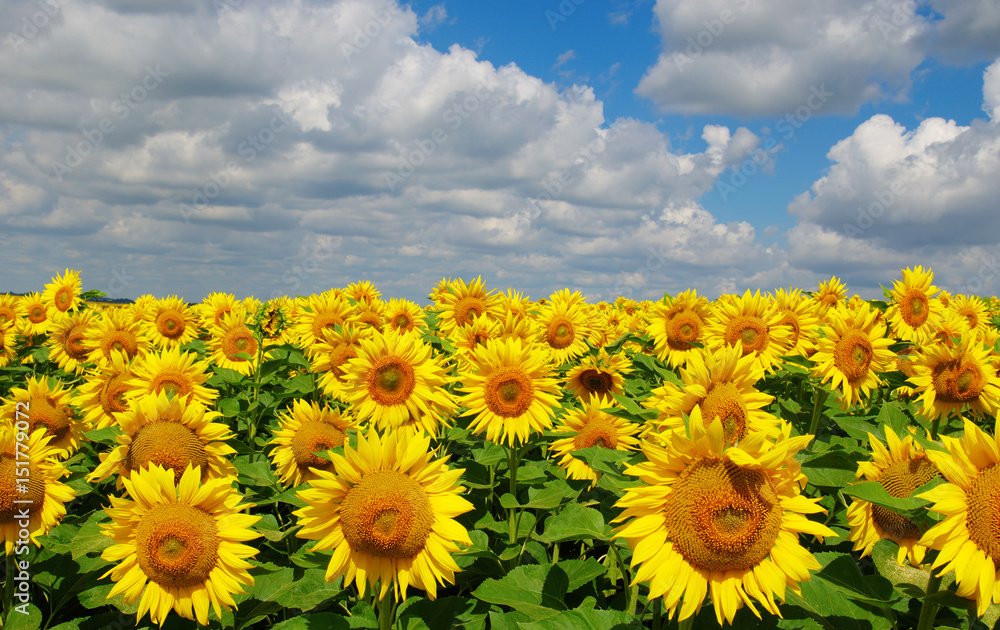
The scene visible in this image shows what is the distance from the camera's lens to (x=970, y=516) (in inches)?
90.7

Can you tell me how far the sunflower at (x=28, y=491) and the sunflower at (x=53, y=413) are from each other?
2.93 ft

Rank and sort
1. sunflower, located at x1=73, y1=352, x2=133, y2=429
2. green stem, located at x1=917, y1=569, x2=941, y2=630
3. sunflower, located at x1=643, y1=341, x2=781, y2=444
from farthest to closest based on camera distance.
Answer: sunflower, located at x1=73, y1=352, x2=133, y2=429
sunflower, located at x1=643, y1=341, x2=781, y2=444
green stem, located at x1=917, y1=569, x2=941, y2=630

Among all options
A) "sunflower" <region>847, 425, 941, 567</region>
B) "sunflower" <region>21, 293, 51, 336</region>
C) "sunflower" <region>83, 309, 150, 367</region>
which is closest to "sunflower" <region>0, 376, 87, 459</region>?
"sunflower" <region>83, 309, 150, 367</region>

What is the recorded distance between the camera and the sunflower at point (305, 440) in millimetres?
4911

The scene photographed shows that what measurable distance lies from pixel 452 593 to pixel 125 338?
21.9 feet

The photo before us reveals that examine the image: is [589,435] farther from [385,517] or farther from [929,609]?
[929,609]

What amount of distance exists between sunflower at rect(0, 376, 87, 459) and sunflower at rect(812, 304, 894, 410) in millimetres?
7139

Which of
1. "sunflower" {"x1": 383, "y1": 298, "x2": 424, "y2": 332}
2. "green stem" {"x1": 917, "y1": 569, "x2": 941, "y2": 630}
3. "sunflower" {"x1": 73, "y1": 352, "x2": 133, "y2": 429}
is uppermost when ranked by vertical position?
"sunflower" {"x1": 383, "y1": 298, "x2": 424, "y2": 332}

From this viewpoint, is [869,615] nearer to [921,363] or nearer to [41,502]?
[921,363]

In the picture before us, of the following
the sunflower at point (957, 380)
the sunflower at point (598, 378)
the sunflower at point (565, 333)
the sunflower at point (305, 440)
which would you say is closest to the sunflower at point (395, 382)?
the sunflower at point (305, 440)

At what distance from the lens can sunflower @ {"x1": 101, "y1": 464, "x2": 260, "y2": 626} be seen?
10.5 ft

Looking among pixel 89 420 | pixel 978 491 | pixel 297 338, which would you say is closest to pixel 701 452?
pixel 978 491

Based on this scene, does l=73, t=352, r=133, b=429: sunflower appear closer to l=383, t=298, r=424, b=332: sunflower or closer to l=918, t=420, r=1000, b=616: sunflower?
l=383, t=298, r=424, b=332: sunflower

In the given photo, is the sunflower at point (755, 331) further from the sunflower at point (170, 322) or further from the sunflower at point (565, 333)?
the sunflower at point (170, 322)
